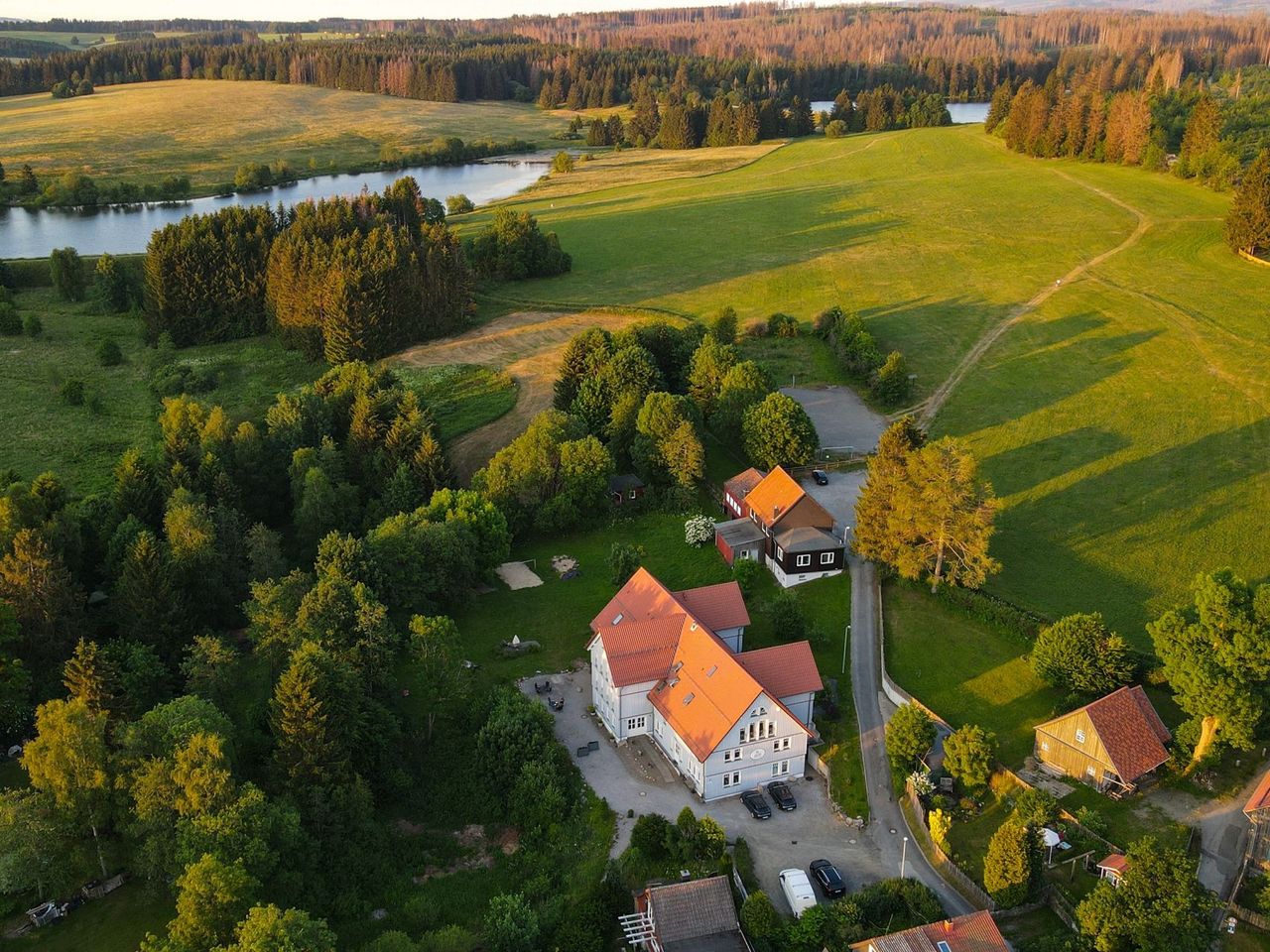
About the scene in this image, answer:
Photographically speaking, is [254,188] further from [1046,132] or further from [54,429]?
[1046,132]

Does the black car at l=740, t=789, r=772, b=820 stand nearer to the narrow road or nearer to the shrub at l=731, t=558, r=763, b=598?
the narrow road

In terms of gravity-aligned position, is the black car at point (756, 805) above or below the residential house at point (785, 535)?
below

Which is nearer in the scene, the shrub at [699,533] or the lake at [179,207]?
the shrub at [699,533]

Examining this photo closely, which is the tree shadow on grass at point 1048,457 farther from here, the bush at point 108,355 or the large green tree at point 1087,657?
the bush at point 108,355

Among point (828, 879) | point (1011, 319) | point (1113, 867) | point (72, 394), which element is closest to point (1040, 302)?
point (1011, 319)

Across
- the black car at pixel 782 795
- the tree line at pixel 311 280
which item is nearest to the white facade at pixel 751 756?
the black car at pixel 782 795

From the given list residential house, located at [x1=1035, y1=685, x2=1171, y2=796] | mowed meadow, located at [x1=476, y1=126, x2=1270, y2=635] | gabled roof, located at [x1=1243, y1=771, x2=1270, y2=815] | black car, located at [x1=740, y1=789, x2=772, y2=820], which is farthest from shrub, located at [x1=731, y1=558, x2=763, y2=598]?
gabled roof, located at [x1=1243, y1=771, x2=1270, y2=815]

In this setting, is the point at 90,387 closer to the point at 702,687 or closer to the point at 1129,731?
the point at 702,687
